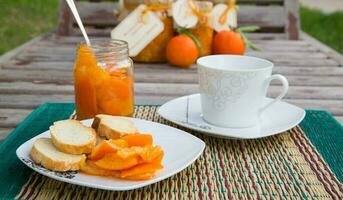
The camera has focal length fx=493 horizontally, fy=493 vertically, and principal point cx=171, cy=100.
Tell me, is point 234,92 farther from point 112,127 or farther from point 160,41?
point 160,41

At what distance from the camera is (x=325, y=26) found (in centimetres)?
382

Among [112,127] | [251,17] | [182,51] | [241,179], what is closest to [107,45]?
[112,127]

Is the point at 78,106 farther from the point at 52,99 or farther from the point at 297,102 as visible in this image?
the point at 297,102

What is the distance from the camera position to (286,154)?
784mm

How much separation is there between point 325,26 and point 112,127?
3411 mm

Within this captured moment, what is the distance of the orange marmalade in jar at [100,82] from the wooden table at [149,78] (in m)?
0.17

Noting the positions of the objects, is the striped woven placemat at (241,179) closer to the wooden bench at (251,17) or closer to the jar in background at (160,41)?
the jar in background at (160,41)

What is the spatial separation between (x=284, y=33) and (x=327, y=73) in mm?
613

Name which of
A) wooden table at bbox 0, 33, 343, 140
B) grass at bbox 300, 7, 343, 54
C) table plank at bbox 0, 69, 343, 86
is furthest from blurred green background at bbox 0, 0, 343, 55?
table plank at bbox 0, 69, 343, 86

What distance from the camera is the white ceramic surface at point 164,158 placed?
24.3 inches

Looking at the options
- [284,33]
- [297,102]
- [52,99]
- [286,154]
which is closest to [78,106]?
[52,99]

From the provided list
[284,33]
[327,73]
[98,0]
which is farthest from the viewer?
[98,0]

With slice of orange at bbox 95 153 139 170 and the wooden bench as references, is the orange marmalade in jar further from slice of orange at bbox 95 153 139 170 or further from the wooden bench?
the wooden bench

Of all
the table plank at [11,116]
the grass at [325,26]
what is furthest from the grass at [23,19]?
the table plank at [11,116]
